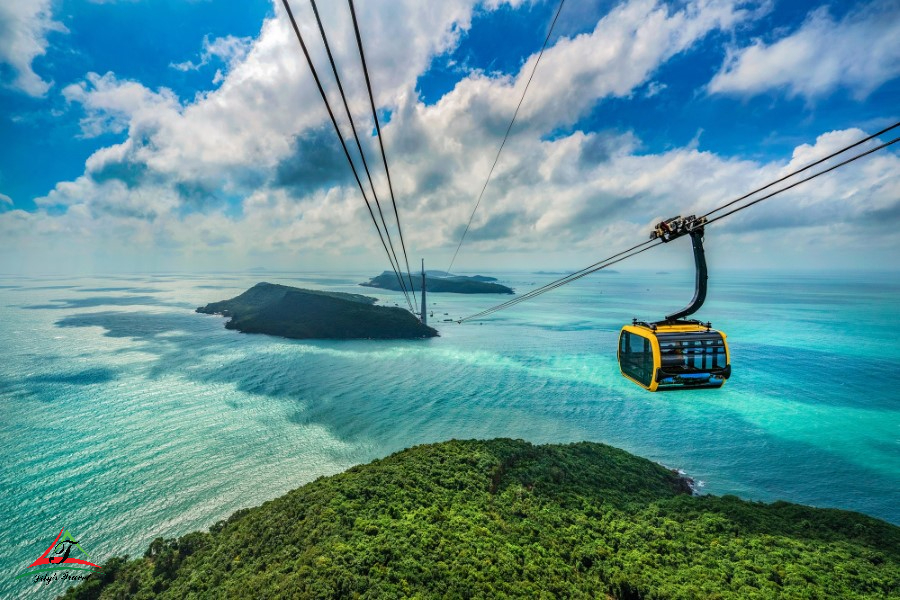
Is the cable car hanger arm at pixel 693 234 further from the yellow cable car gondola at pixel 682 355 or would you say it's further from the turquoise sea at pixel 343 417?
the turquoise sea at pixel 343 417

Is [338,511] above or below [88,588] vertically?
above

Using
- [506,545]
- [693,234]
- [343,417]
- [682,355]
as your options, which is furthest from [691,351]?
[343,417]

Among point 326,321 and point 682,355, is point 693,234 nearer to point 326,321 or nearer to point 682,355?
point 682,355

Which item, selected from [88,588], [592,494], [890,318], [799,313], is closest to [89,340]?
[88,588]

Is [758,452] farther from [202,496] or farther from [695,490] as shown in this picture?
[202,496]

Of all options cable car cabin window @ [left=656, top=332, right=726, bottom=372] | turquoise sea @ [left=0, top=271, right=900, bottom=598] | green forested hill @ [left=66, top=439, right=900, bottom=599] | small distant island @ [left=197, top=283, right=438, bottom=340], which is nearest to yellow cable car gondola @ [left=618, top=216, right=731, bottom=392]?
cable car cabin window @ [left=656, top=332, right=726, bottom=372]

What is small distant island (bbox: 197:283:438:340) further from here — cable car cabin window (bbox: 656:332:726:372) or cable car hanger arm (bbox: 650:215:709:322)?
cable car hanger arm (bbox: 650:215:709:322)
